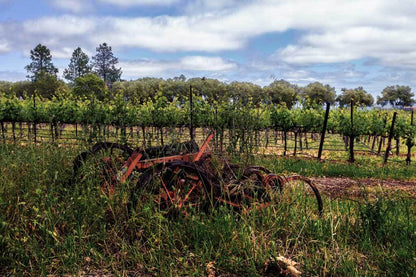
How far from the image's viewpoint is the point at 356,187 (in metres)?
7.88

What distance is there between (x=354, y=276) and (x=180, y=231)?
1.56m

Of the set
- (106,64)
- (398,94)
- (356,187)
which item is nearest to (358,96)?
(398,94)

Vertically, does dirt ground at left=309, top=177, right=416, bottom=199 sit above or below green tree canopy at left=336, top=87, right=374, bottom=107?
below

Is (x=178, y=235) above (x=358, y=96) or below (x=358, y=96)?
below

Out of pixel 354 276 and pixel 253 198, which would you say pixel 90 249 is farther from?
pixel 354 276

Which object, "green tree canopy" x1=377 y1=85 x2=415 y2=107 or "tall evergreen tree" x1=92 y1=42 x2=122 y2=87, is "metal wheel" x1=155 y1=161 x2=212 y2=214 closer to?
"tall evergreen tree" x1=92 y1=42 x2=122 y2=87

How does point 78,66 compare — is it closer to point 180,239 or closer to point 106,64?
point 106,64

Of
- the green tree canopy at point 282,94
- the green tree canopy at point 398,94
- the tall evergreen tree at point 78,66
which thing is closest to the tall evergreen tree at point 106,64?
the tall evergreen tree at point 78,66

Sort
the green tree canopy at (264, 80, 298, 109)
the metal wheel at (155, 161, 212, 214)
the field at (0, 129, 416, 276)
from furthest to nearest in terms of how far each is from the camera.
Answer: the green tree canopy at (264, 80, 298, 109), the metal wheel at (155, 161, 212, 214), the field at (0, 129, 416, 276)

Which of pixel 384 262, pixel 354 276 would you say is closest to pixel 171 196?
pixel 354 276

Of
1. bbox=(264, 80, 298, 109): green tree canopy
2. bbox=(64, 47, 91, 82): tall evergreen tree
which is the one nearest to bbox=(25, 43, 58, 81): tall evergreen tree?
bbox=(64, 47, 91, 82): tall evergreen tree

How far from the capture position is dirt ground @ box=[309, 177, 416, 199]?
707cm

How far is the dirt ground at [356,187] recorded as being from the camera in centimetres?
707

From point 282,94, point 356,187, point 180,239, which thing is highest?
point 282,94
